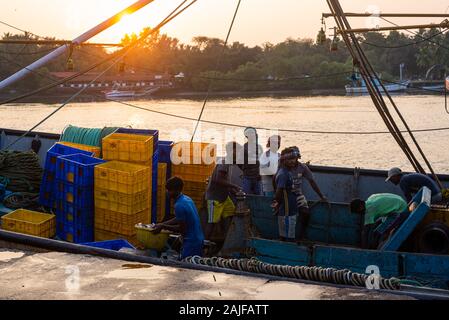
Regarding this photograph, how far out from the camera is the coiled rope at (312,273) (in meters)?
4.72

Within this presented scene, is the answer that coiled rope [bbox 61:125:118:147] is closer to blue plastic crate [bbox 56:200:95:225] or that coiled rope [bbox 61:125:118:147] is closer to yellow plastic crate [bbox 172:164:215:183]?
yellow plastic crate [bbox 172:164:215:183]

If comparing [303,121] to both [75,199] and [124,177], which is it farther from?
[124,177]

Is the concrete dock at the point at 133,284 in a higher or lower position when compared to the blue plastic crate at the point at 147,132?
lower

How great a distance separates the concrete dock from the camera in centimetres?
425

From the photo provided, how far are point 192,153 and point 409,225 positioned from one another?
4.39 m

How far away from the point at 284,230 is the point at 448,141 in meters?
27.9

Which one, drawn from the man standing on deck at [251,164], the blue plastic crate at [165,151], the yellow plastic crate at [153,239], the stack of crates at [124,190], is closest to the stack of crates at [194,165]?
the blue plastic crate at [165,151]

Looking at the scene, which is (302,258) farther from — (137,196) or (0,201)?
(0,201)

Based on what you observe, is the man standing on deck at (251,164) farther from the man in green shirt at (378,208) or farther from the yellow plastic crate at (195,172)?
the man in green shirt at (378,208)

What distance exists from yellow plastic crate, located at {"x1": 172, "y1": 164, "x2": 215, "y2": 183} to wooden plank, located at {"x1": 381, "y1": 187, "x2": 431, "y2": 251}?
3.84 m

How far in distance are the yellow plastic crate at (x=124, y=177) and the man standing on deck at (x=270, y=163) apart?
2.02 metres

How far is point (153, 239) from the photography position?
7051 millimetres

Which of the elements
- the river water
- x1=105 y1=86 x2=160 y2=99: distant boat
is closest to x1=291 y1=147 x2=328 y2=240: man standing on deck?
the river water

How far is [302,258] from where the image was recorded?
23.2ft
